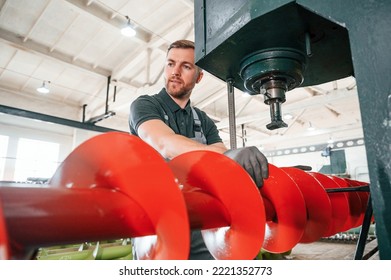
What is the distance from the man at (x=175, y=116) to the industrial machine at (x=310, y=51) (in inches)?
10.9

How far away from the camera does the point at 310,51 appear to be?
630 millimetres

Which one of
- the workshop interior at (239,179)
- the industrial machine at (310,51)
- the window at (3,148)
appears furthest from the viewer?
the window at (3,148)

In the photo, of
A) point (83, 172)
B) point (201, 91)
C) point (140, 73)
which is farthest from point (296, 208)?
point (201, 91)

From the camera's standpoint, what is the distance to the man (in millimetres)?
942

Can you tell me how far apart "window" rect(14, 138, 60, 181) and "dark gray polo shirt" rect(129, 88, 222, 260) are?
6.18 meters

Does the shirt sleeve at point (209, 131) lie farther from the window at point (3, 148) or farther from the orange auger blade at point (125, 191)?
the window at point (3, 148)

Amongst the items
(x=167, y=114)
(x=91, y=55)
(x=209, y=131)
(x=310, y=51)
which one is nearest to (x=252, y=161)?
(x=310, y=51)

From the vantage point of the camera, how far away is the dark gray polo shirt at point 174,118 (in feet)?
3.48

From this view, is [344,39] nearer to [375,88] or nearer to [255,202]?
[375,88]

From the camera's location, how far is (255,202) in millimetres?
533

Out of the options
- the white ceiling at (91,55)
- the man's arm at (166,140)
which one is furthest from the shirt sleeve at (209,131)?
the white ceiling at (91,55)

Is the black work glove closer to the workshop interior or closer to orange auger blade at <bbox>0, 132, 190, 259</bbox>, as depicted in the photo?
the workshop interior

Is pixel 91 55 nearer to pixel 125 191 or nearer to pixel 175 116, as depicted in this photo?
pixel 175 116
